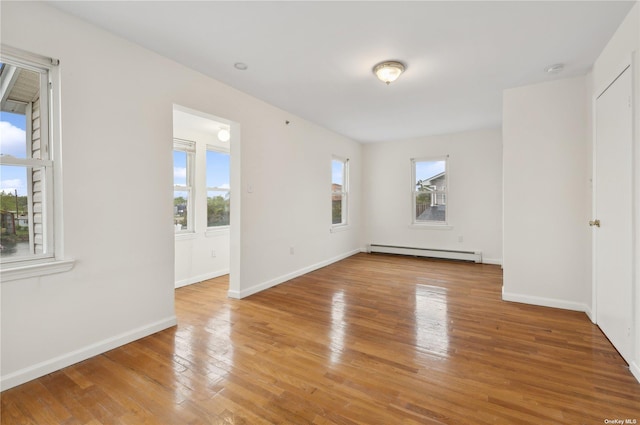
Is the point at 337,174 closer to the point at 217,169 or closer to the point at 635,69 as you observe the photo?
the point at 217,169

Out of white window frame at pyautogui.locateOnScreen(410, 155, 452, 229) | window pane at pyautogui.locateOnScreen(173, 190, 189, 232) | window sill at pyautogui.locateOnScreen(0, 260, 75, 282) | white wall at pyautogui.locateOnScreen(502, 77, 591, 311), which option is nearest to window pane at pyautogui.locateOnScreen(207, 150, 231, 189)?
window pane at pyautogui.locateOnScreen(173, 190, 189, 232)

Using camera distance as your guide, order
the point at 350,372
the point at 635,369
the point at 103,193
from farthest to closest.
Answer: the point at 103,193 < the point at 350,372 < the point at 635,369

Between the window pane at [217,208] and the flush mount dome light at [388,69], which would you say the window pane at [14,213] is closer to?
the window pane at [217,208]

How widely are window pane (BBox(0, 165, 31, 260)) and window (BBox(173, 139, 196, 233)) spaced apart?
2.25 meters

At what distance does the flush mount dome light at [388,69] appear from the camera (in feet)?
9.42

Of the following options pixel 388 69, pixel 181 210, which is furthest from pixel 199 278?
pixel 388 69

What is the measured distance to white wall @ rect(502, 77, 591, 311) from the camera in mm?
3182

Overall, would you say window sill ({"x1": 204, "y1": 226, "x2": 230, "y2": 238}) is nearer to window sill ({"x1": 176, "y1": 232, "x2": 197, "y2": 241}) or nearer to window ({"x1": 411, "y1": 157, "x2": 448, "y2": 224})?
window sill ({"x1": 176, "y1": 232, "x2": 197, "y2": 241})

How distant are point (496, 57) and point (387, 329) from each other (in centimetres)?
276

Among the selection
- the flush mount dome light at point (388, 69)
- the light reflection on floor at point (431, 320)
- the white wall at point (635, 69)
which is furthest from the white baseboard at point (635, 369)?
the flush mount dome light at point (388, 69)

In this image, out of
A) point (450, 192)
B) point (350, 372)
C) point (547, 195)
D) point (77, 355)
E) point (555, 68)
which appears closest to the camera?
point (350, 372)

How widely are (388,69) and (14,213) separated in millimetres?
3223

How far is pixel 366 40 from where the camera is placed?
250cm

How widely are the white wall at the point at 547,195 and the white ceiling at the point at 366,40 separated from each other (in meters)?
0.29
